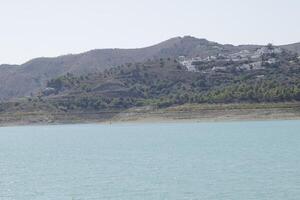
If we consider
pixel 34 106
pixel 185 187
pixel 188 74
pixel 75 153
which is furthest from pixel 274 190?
pixel 188 74

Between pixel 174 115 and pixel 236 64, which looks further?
pixel 236 64

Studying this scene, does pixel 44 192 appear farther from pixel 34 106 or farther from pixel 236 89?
pixel 34 106

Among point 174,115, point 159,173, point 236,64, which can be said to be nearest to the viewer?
point 159,173

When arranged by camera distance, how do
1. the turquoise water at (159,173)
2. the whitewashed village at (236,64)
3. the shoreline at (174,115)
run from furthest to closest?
the whitewashed village at (236,64)
the shoreline at (174,115)
the turquoise water at (159,173)

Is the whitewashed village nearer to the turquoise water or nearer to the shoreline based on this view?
the shoreline

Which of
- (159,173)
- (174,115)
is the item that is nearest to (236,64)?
(174,115)

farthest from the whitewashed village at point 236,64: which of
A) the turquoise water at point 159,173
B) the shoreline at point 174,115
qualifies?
the turquoise water at point 159,173

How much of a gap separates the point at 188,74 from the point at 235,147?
113 metres

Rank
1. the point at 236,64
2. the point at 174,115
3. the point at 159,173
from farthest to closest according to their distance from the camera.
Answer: the point at 236,64 → the point at 174,115 → the point at 159,173

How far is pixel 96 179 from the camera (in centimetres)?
4350

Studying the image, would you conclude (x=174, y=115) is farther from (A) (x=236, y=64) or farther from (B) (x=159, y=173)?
(B) (x=159, y=173)

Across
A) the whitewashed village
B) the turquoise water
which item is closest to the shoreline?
the turquoise water

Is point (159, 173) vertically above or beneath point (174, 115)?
beneath

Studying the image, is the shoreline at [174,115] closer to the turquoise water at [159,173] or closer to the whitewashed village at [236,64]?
the turquoise water at [159,173]
